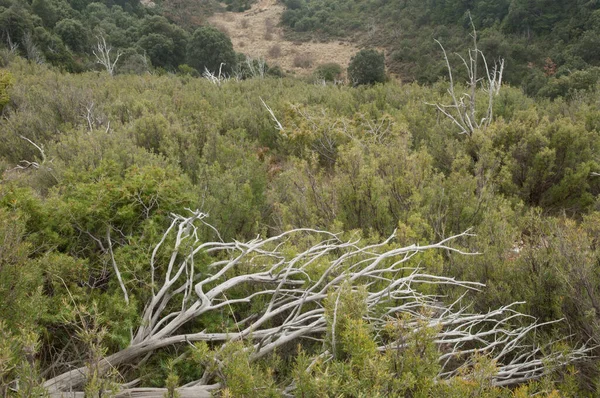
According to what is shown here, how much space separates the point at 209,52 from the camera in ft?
105

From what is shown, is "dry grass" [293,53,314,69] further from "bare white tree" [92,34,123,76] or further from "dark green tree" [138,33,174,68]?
"bare white tree" [92,34,123,76]

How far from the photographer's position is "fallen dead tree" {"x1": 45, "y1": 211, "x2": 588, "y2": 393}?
2.12m

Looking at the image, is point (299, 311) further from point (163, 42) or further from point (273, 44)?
point (273, 44)

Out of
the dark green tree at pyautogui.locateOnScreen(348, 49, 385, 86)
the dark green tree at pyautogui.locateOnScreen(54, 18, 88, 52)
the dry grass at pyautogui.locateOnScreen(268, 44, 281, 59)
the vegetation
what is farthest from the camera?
the dry grass at pyautogui.locateOnScreen(268, 44, 281, 59)

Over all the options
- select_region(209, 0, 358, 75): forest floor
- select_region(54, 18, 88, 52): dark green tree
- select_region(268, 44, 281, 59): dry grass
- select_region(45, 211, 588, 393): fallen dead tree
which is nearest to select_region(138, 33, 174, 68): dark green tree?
select_region(54, 18, 88, 52): dark green tree

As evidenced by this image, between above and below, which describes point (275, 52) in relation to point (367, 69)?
above

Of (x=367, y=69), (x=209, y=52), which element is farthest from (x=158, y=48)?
(x=367, y=69)

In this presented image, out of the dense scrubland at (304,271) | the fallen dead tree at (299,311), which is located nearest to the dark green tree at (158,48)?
the dense scrubland at (304,271)

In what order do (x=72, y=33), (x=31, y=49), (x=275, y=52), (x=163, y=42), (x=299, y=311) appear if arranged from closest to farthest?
1. (x=299, y=311)
2. (x=31, y=49)
3. (x=72, y=33)
4. (x=163, y=42)
5. (x=275, y=52)

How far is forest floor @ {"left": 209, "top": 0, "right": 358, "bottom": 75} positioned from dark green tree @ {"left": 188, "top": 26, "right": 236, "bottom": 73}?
16.8 feet

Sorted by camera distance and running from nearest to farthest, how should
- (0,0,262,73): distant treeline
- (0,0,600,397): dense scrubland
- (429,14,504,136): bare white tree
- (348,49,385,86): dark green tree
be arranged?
(0,0,600,397): dense scrubland < (429,14,504,136): bare white tree < (0,0,262,73): distant treeline < (348,49,385,86): dark green tree


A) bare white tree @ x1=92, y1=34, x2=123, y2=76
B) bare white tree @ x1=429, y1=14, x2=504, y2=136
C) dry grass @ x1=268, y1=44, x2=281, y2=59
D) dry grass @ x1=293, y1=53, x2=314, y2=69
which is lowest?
dry grass @ x1=293, y1=53, x2=314, y2=69

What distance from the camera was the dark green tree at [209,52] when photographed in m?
31.9

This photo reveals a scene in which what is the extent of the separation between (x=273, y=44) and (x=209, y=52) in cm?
1126
